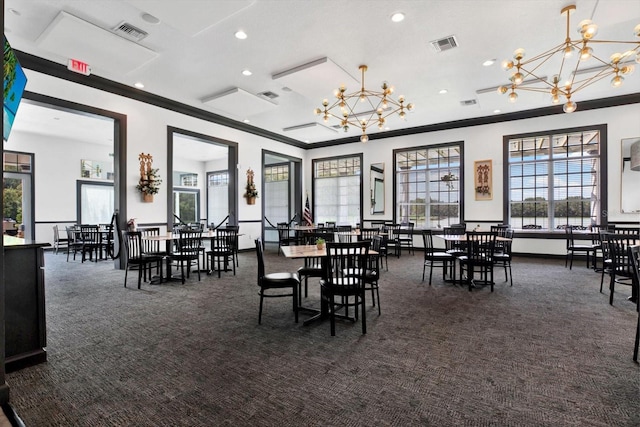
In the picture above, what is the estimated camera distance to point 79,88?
5805 mm

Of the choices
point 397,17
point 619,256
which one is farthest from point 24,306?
point 619,256

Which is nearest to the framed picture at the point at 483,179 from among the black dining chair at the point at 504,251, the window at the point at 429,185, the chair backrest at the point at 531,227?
the window at the point at 429,185

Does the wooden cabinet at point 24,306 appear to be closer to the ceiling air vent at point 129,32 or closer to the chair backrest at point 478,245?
the ceiling air vent at point 129,32

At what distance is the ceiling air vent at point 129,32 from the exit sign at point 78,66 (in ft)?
4.65

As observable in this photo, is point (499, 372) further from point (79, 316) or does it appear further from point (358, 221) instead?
point (358, 221)

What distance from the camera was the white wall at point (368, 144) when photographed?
21.1 ft

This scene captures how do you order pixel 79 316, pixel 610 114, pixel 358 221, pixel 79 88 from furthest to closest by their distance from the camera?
1. pixel 358 221
2. pixel 610 114
3. pixel 79 88
4. pixel 79 316

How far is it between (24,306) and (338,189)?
30.4 ft

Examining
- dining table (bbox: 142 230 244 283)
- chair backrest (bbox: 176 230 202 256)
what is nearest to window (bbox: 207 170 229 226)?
dining table (bbox: 142 230 244 283)

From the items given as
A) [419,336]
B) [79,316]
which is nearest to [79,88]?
[79,316]

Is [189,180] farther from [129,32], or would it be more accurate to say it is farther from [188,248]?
[129,32]

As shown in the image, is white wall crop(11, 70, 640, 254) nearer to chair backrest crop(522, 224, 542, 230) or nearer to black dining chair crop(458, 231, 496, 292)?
chair backrest crop(522, 224, 542, 230)

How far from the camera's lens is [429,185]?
952cm

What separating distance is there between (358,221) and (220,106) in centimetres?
565
